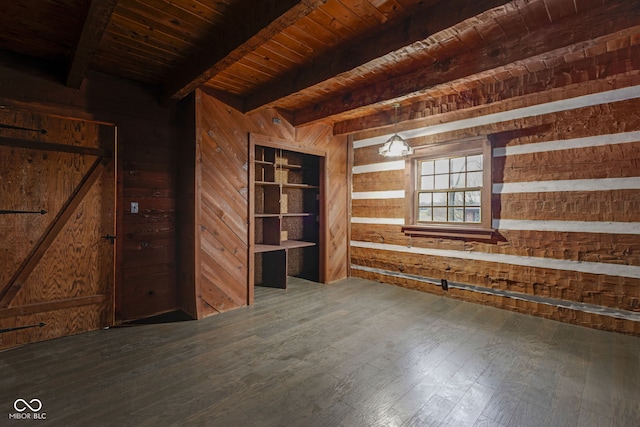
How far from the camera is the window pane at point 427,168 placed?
435cm

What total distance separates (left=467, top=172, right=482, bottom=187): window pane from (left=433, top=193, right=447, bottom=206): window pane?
0.37 meters

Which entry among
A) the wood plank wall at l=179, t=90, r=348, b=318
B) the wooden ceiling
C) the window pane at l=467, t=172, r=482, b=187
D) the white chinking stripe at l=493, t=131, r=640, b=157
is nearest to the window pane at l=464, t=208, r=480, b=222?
the window pane at l=467, t=172, r=482, b=187

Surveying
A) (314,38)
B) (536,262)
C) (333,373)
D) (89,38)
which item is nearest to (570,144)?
(536,262)

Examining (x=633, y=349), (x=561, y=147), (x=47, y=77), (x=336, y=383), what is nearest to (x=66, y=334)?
(x=47, y=77)

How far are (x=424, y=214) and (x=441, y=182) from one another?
1.77ft

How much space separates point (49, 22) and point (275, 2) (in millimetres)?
1824

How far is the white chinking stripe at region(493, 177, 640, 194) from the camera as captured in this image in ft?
9.32

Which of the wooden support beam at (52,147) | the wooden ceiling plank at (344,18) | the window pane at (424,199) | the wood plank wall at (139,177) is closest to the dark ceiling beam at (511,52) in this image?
the wooden ceiling plank at (344,18)

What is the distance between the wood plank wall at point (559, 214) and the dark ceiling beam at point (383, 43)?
2.14m

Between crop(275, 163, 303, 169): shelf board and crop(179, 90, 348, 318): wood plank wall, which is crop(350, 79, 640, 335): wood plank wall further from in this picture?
crop(179, 90, 348, 318): wood plank wall

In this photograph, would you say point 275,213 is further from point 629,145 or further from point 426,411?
point 629,145

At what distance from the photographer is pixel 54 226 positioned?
2795 millimetres

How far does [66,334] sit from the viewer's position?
283 centimetres

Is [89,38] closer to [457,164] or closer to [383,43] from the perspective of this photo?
[383,43]
